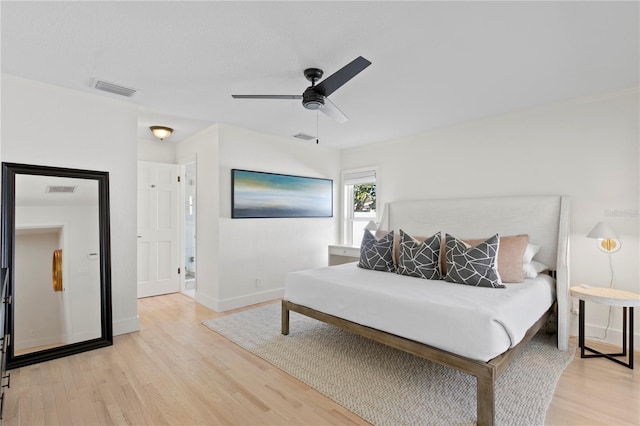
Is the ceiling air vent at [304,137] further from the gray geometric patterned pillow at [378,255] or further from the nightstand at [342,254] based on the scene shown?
the gray geometric patterned pillow at [378,255]

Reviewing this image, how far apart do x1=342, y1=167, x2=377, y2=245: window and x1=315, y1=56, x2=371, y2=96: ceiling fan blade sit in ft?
9.78

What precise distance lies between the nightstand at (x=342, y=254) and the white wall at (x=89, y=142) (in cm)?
294

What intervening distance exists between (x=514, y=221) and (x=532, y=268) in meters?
0.65

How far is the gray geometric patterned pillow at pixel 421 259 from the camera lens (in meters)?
3.12

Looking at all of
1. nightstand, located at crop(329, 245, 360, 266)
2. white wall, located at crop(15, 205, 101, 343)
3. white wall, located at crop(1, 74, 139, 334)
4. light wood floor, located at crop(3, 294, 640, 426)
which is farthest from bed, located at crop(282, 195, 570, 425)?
white wall, located at crop(15, 205, 101, 343)

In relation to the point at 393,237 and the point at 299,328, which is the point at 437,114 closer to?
the point at 393,237

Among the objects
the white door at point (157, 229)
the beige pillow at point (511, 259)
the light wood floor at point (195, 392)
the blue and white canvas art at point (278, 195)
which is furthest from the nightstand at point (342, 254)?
the white door at point (157, 229)

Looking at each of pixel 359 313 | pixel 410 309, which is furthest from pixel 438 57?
pixel 359 313

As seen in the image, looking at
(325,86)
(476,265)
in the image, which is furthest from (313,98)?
(476,265)

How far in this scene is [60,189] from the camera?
294cm

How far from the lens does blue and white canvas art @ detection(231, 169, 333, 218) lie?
14.1 feet

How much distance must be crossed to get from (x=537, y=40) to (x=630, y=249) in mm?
2220

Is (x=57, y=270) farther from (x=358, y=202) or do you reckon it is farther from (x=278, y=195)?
(x=358, y=202)

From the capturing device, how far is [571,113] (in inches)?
129
